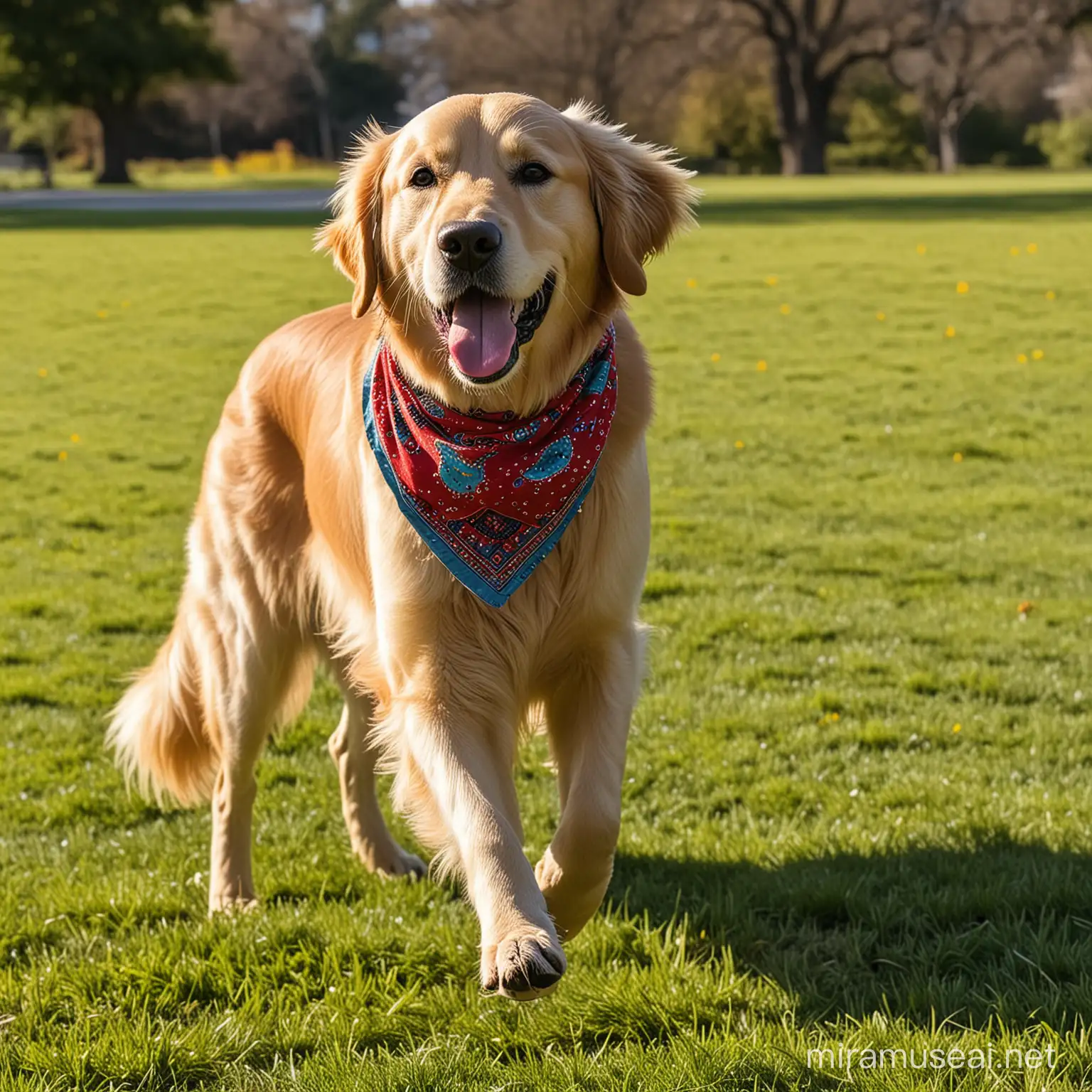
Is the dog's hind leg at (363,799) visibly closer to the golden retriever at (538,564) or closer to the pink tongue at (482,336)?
the golden retriever at (538,564)

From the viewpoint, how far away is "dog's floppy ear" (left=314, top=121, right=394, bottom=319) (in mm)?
3717

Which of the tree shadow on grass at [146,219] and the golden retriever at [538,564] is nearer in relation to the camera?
the golden retriever at [538,564]

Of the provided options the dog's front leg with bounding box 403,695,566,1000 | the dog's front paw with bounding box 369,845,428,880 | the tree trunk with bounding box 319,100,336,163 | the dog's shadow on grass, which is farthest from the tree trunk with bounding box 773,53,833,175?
the dog's front leg with bounding box 403,695,566,1000

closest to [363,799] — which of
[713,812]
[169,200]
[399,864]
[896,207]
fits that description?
[399,864]

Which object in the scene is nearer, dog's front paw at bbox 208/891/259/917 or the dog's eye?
the dog's eye

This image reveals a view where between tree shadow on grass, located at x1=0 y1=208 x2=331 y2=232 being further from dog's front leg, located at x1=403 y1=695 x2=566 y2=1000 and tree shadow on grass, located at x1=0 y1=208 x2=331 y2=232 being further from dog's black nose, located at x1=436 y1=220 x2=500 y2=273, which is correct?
dog's front leg, located at x1=403 y1=695 x2=566 y2=1000

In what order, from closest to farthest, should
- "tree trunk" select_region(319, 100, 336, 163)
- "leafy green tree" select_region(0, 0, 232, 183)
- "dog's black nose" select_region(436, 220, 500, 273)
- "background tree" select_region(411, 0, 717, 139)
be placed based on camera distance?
"dog's black nose" select_region(436, 220, 500, 273) → "leafy green tree" select_region(0, 0, 232, 183) → "background tree" select_region(411, 0, 717, 139) → "tree trunk" select_region(319, 100, 336, 163)

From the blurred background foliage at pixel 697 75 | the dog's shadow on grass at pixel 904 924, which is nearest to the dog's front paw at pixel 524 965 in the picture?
the dog's shadow on grass at pixel 904 924

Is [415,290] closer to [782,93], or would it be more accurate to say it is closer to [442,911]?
[442,911]

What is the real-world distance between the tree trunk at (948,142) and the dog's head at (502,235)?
204ft

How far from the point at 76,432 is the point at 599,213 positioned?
27.8 feet

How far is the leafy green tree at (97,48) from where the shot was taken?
46.1m

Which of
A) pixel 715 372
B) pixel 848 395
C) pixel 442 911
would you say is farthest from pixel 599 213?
pixel 715 372

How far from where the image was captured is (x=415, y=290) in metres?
3.52
